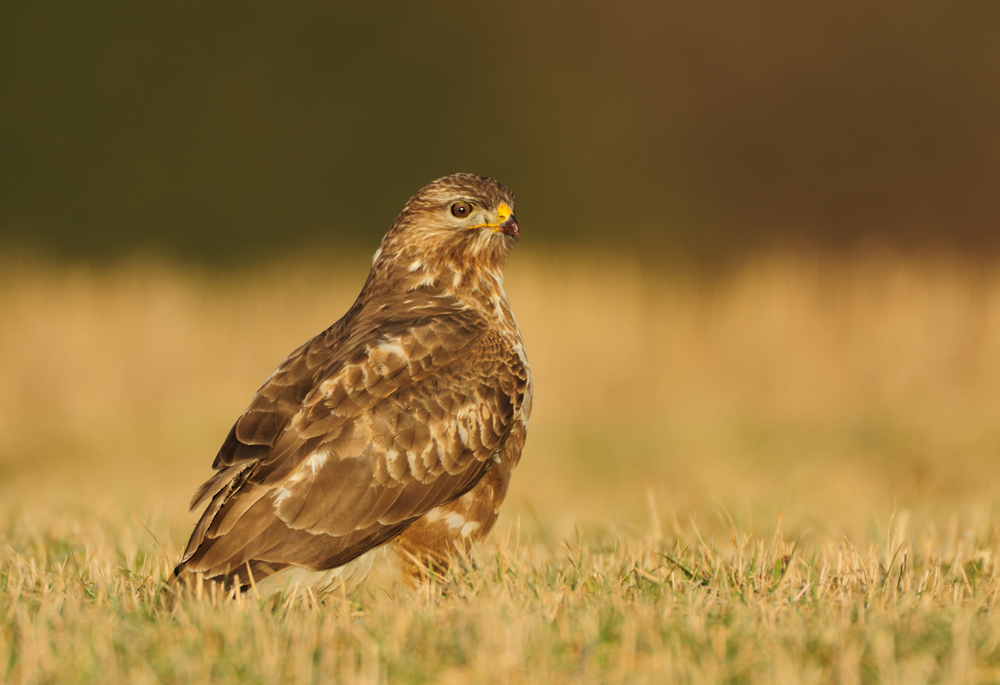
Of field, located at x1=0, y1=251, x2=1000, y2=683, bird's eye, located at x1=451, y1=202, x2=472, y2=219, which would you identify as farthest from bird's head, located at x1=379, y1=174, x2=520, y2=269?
field, located at x1=0, y1=251, x2=1000, y2=683

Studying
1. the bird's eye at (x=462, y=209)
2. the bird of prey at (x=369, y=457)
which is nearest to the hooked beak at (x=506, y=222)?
the bird's eye at (x=462, y=209)

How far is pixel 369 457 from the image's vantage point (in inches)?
166

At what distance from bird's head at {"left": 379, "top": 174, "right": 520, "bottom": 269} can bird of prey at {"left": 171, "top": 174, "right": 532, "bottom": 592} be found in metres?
0.36

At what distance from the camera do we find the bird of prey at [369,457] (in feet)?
13.2

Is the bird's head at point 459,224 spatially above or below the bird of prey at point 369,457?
above

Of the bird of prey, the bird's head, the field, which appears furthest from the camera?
the bird's head

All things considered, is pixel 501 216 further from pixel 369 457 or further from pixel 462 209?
pixel 369 457

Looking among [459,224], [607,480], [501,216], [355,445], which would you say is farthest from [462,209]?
[607,480]

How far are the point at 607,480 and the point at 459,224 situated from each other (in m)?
5.04

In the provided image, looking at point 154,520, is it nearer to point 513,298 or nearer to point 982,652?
point 982,652

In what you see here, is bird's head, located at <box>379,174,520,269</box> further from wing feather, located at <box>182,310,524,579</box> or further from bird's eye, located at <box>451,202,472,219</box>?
wing feather, located at <box>182,310,524,579</box>

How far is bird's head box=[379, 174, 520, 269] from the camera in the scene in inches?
206

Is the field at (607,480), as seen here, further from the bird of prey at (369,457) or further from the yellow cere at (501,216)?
the yellow cere at (501,216)

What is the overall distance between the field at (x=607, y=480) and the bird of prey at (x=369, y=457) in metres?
0.28
